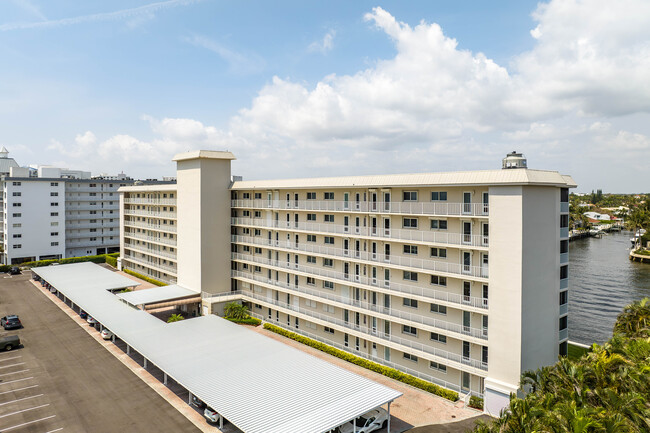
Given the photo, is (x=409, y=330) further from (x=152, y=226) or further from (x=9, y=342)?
(x=152, y=226)

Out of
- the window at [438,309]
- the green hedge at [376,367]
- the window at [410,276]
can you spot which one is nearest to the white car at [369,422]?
the green hedge at [376,367]

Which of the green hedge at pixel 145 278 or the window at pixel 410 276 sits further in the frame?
the green hedge at pixel 145 278

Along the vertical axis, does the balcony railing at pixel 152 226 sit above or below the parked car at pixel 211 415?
above

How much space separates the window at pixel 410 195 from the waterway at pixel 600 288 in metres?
28.8

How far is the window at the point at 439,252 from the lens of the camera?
3103cm

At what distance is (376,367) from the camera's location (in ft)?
109

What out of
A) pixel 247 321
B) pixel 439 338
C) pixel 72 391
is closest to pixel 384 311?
pixel 439 338

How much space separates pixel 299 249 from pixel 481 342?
68.2 ft

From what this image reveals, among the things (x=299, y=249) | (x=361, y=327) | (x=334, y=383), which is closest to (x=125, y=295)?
(x=299, y=249)

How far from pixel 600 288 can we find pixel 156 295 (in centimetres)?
7127

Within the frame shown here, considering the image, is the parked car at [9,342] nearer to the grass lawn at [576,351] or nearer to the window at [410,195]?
the window at [410,195]

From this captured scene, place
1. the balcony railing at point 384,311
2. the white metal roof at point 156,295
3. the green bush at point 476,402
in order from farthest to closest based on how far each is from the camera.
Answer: the white metal roof at point 156,295 → the balcony railing at point 384,311 → the green bush at point 476,402

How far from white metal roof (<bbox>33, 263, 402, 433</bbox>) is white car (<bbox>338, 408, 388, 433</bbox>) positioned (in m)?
1.45

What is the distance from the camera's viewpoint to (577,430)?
Result: 1463 cm
